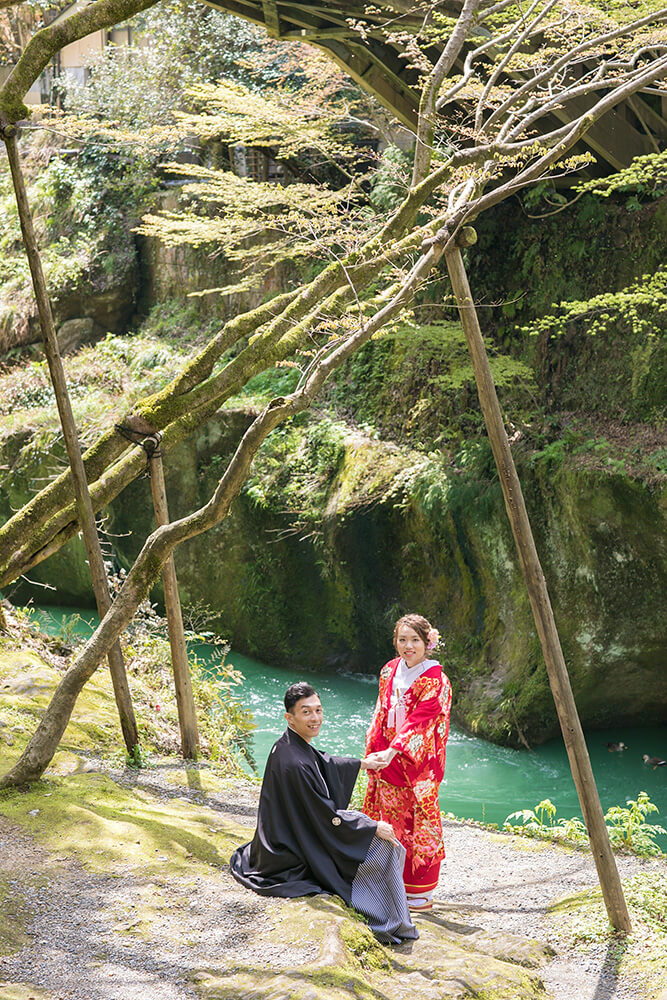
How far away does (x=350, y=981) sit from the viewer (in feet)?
11.6

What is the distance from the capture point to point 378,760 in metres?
4.93

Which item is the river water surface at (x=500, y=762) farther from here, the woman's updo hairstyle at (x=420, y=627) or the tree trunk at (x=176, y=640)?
the woman's updo hairstyle at (x=420, y=627)

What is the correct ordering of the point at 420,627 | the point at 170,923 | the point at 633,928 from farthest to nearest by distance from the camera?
the point at 420,627 → the point at 633,928 → the point at 170,923

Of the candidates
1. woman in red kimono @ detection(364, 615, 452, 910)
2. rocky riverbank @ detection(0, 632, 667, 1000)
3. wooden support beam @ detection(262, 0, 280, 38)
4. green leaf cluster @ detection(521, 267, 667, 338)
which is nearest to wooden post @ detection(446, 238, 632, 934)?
rocky riverbank @ detection(0, 632, 667, 1000)

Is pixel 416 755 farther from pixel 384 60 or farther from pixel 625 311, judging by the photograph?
pixel 384 60

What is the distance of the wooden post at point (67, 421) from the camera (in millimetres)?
Result: 5655

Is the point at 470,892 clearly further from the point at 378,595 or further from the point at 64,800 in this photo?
the point at 378,595

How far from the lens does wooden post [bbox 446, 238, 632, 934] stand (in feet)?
15.8

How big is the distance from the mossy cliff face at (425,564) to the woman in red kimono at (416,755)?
18.4 ft

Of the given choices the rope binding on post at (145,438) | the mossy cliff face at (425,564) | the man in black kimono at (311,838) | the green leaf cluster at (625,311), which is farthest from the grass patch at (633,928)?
the green leaf cluster at (625,311)

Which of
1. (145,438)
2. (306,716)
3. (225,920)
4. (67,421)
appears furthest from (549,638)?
(67,421)

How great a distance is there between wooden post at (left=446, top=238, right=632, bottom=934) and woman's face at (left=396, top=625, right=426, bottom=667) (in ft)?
2.21

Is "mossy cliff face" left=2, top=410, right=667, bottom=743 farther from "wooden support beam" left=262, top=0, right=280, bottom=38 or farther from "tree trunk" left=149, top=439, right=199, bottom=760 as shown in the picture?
"wooden support beam" left=262, top=0, right=280, bottom=38

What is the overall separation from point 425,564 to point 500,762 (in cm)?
281
